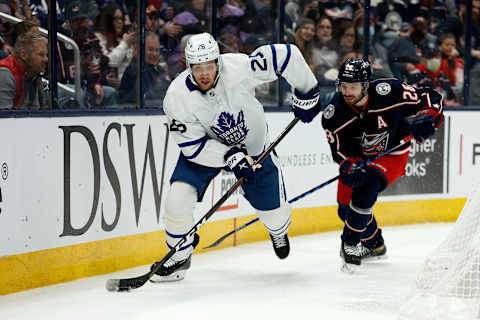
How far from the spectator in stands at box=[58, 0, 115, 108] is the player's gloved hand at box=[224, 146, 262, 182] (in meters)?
0.98

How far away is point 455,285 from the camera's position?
10.5 ft

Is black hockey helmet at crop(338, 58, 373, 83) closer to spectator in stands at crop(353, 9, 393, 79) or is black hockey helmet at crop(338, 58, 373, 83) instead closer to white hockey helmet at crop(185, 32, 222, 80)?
white hockey helmet at crop(185, 32, 222, 80)

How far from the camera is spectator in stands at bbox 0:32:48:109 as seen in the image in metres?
3.93

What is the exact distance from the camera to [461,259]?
328cm

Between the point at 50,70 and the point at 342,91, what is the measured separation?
1462 millimetres

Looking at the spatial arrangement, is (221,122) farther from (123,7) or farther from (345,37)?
(345,37)

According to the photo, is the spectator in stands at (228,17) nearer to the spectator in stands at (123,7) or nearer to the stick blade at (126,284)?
the spectator in stands at (123,7)

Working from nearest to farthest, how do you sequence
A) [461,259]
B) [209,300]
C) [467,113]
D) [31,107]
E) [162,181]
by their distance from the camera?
[461,259] → [209,300] → [31,107] → [162,181] → [467,113]

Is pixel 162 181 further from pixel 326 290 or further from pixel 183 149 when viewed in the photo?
pixel 326 290

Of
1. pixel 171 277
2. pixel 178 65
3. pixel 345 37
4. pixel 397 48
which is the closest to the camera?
pixel 171 277

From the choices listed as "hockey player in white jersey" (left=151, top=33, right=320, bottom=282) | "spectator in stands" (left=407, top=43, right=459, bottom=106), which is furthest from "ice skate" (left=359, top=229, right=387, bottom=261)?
"spectator in stands" (left=407, top=43, right=459, bottom=106)

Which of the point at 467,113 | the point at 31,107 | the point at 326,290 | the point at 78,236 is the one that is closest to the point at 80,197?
the point at 78,236

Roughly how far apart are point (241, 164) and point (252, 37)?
80.7 inches

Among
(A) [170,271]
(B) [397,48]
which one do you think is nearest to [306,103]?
(A) [170,271]
